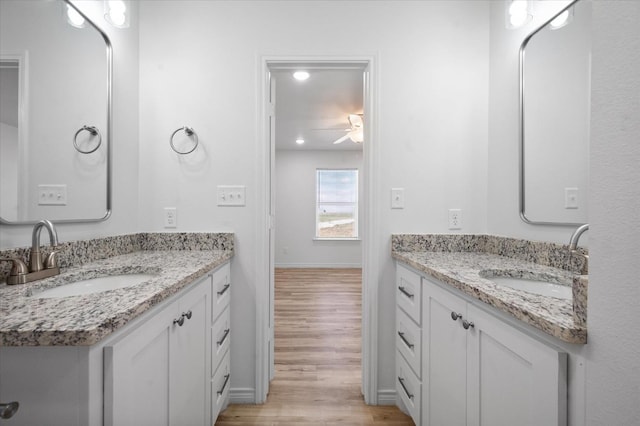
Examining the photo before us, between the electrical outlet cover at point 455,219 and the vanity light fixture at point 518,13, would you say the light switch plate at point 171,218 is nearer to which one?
the electrical outlet cover at point 455,219

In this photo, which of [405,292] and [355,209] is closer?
[405,292]

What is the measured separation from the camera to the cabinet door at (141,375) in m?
0.67

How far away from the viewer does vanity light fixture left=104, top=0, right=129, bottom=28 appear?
5.08 feet

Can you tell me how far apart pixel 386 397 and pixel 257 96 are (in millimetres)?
1983

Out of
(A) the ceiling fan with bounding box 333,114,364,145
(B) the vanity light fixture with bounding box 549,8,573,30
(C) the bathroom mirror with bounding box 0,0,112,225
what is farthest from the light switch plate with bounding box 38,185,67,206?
(A) the ceiling fan with bounding box 333,114,364,145

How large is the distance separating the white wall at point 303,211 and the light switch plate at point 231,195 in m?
4.38

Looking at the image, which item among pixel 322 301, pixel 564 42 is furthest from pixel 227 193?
pixel 322 301

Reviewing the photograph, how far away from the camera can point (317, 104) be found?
11.9ft

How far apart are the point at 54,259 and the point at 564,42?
2.25 m

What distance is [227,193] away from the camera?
1796 millimetres

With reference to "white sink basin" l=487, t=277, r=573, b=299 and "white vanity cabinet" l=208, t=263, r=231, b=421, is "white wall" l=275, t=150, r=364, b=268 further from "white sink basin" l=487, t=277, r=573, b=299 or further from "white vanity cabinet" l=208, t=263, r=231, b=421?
"white sink basin" l=487, t=277, r=573, b=299

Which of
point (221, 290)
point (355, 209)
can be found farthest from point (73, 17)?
point (355, 209)

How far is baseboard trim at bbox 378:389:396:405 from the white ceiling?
203cm

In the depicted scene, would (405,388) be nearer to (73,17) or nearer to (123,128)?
(123,128)
